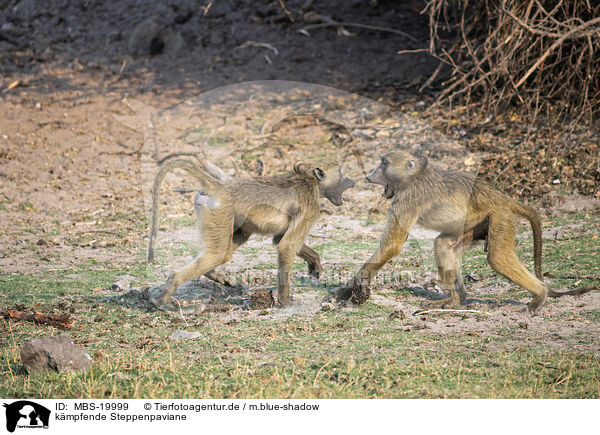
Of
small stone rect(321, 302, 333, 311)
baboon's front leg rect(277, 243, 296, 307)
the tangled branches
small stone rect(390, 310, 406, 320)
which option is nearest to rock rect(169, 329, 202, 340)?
baboon's front leg rect(277, 243, 296, 307)

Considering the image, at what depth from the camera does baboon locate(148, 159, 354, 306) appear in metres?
5.56

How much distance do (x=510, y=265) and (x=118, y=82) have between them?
10.2m

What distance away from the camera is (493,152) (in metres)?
9.87

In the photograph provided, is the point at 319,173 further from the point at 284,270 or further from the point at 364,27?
the point at 364,27

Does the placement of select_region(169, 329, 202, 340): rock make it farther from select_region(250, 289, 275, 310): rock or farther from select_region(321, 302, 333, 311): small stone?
select_region(321, 302, 333, 311): small stone

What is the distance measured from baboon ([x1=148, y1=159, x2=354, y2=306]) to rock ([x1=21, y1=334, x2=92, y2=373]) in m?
1.20

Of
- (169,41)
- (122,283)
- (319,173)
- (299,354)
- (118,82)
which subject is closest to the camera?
(299,354)

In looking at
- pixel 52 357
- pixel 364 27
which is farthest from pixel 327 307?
pixel 364 27

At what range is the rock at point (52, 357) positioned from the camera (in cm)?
434
